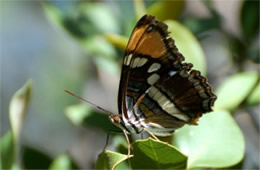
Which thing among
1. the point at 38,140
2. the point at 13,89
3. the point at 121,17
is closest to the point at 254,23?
the point at 121,17

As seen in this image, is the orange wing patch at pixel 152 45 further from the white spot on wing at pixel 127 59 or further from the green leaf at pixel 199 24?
the green leaf at pixel 199 24

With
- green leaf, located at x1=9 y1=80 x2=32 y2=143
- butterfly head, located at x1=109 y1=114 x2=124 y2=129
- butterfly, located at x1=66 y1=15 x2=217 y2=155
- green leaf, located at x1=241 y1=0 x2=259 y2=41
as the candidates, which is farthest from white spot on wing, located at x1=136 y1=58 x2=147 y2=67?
green leaf, located at x1=241 y1=0 x2=259 y2=41

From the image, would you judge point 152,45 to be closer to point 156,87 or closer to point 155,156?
point 156,87

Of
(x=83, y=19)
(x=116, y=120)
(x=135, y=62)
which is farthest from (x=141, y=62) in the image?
(x=83, y=19)

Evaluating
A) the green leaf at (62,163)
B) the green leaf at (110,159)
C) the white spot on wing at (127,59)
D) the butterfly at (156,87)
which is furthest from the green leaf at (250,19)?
the green leaf at (110,159)

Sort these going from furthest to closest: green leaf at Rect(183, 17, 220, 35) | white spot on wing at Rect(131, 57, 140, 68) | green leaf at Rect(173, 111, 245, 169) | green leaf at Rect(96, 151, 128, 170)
Answer: green leaf at Rect(183, 17, 220, 35) → white spot on wing at Rect(131, 57, 140, 68) → green leaf at Rect(173, 111, 245, 169) → green leaf at Rect(96, 151, 128, 170)

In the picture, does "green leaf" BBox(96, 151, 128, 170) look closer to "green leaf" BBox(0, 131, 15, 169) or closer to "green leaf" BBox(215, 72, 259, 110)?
"green leaf" BBox(0, 131, 15, 169)

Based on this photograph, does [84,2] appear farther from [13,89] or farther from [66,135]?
[13,89]
